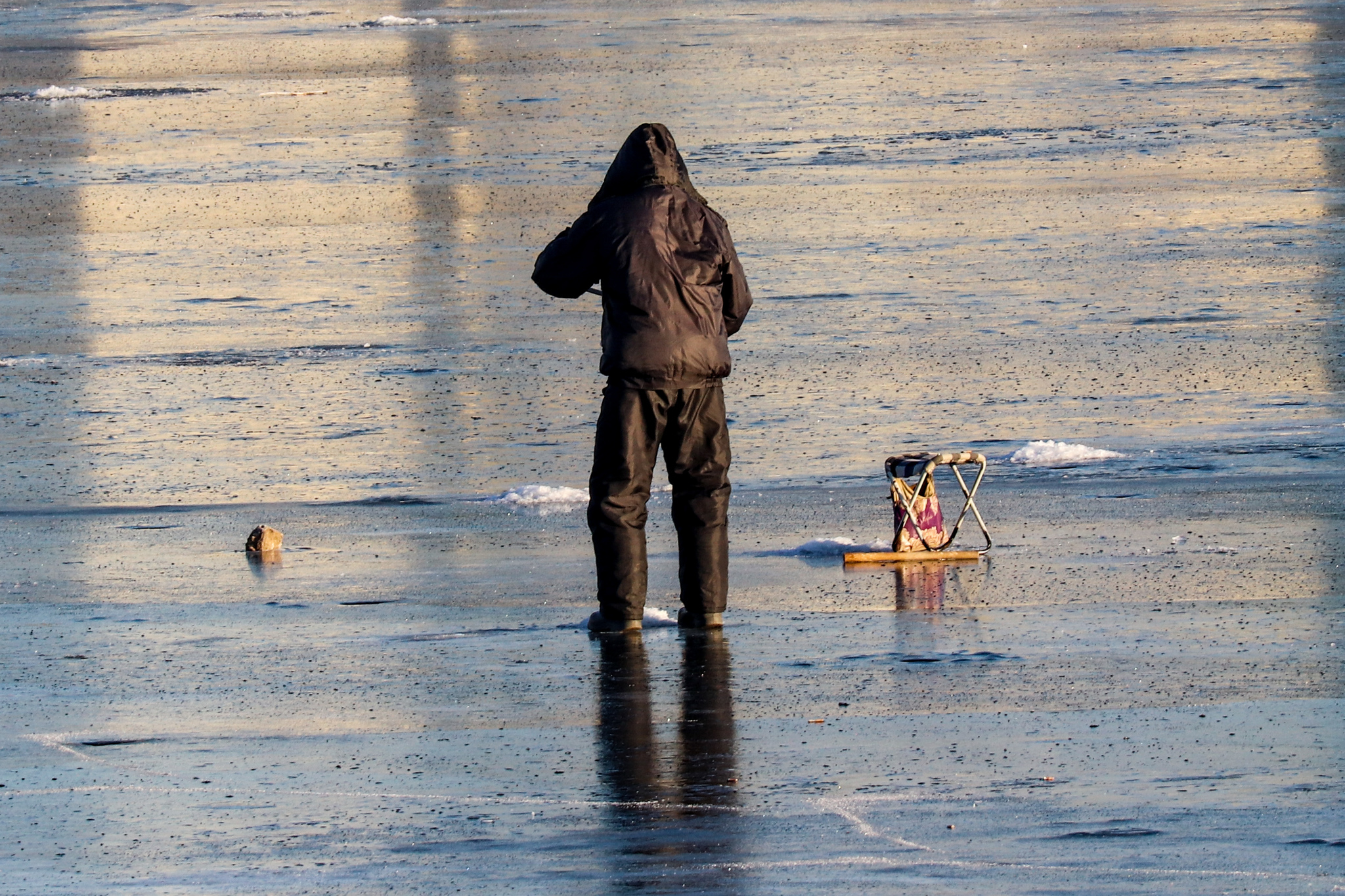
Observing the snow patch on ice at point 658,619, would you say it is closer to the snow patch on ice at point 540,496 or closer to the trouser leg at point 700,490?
the trouser leg at point 700,490

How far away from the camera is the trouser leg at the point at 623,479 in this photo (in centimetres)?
706

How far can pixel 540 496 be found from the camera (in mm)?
8891

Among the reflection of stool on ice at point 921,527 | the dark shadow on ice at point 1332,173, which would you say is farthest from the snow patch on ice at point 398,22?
the reflection of stool on ice at point 921,527

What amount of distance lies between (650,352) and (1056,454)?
273 centimetres

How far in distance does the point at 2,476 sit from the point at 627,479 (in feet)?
11.6

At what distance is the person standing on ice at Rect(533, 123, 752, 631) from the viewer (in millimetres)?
7012

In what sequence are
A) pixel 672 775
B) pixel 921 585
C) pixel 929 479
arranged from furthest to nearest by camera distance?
pixel 929 479 → pixel 921 585 → pixel 672 775

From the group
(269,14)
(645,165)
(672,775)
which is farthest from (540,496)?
(269,14)

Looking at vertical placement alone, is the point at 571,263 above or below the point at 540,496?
above

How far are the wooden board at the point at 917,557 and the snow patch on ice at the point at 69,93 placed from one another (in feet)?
55.4

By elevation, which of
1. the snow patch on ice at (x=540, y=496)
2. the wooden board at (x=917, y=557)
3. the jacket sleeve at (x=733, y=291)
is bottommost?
the wooden board at (x=917, y=557)

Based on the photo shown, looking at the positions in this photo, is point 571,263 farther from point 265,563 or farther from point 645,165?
point 265,563

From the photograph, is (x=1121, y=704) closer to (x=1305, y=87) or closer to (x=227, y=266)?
(x=227, y=266)

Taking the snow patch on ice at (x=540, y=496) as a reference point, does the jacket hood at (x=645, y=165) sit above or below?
above
